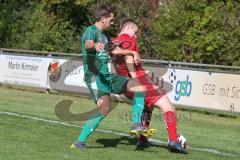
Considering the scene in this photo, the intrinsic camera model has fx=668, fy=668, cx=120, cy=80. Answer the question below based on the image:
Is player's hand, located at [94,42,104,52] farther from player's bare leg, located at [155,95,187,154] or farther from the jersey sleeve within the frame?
player's bare leg, located at [155,95,187,154]

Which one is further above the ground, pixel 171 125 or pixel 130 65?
pixel 130 65

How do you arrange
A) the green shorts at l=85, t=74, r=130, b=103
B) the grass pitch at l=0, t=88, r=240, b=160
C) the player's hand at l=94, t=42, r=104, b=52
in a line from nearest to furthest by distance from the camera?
1. the player's hand at l=94, t=42, r=104, b=52
2. the grass pitch at l=0, t=88, r=240, b=160
3. the green shorts at l=85, t=74, r=130, b=103

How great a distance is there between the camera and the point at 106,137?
1101 cm

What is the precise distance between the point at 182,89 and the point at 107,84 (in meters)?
9.11

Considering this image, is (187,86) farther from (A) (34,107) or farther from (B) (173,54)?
(B) (173,54)

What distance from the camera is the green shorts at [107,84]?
30.5 feet

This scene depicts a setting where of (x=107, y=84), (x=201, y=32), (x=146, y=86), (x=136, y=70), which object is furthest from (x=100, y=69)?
(x=201, y=32)

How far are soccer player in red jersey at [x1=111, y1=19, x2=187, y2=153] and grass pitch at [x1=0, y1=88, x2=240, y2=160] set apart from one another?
0.85 feet

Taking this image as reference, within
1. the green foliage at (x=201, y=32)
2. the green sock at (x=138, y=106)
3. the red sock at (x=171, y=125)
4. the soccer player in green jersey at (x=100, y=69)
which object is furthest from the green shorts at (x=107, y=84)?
the green foliage at (x=201, y=32)

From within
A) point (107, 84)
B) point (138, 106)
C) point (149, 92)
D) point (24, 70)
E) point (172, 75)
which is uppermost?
point (107, 84)

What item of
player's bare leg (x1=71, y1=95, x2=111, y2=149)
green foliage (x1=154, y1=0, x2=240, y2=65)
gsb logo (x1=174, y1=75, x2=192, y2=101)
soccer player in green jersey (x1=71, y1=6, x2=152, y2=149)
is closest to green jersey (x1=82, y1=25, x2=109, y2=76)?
soccer player in green jersey (x1=71, y1=6, x2=152, y2=149)

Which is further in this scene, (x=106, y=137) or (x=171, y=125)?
(x=106, y=137)

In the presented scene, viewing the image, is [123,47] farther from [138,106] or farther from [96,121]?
[96,121]

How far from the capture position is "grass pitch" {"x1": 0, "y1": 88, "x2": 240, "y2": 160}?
8.88m
